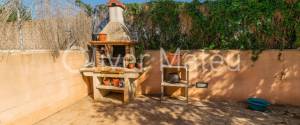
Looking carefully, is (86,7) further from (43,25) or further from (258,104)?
(258,104)

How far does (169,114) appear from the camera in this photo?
13.1ft

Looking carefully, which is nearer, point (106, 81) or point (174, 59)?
point (174, 59)

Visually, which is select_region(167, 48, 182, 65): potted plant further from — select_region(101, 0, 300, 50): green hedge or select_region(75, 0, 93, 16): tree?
select_region(75, 0, 93, 16): tree

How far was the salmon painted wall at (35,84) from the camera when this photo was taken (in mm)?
3141

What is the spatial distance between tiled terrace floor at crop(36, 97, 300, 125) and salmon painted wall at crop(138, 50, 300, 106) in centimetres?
28

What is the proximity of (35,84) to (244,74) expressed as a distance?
4208mm

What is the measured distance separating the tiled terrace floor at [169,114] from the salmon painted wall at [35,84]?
0.25 m

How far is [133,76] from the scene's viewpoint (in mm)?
4582

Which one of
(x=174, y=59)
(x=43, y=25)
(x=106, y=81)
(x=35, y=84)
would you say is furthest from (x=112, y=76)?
(x=43, y=25)

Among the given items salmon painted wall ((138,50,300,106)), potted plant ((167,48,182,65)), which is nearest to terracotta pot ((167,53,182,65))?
potted plant ((167,48,182,65))

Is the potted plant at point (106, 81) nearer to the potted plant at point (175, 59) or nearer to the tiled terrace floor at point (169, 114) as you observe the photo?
the tiled terrace floor at point (169, 114)

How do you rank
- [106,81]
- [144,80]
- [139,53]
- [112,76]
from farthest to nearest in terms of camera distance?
[144,80] → [139,53] → [106,81] → [112,76]

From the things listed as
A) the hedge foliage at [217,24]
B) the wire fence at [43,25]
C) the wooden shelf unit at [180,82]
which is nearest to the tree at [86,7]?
the wire fence at [43,25]

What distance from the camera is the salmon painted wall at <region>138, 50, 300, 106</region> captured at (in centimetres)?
442
